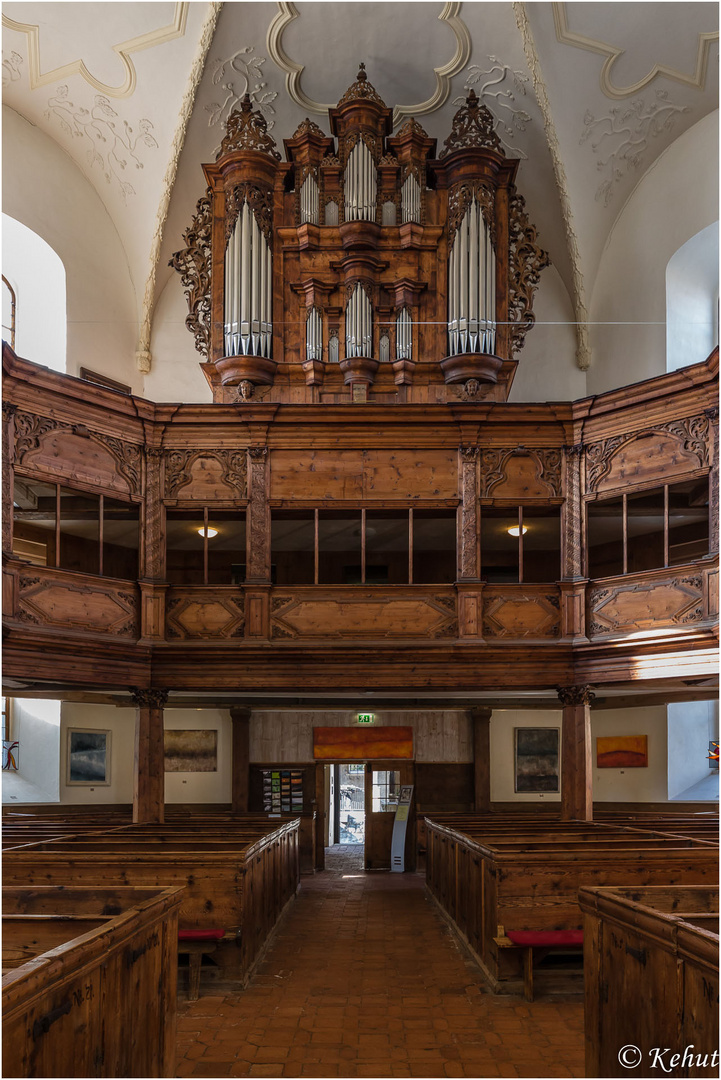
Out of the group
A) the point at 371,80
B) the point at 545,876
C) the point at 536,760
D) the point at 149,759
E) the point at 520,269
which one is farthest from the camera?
the point at 536,760

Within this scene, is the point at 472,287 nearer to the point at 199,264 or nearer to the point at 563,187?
the point at 563,187

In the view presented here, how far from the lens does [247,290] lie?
47.0 feet

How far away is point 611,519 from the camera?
1541cm

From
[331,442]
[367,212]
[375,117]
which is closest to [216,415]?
[331,442]

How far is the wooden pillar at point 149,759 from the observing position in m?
13.2

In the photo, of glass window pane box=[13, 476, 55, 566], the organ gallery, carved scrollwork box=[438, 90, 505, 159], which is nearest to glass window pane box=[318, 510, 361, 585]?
the organ gallery

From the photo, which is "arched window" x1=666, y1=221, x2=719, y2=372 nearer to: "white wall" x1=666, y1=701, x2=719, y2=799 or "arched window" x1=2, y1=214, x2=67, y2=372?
"white wall" x1=666, y1=701, x2=719, y2=799

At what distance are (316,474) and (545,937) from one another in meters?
7.63

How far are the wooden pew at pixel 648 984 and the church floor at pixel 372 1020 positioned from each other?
114 cm

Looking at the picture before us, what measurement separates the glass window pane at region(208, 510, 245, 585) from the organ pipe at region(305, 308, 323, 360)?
2.98 metres

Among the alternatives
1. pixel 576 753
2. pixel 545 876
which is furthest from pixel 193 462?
pixel 545 876

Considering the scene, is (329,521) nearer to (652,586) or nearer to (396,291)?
(396,291)

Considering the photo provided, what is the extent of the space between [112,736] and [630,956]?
1390 cm

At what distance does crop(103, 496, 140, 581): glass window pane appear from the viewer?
1483 cm
